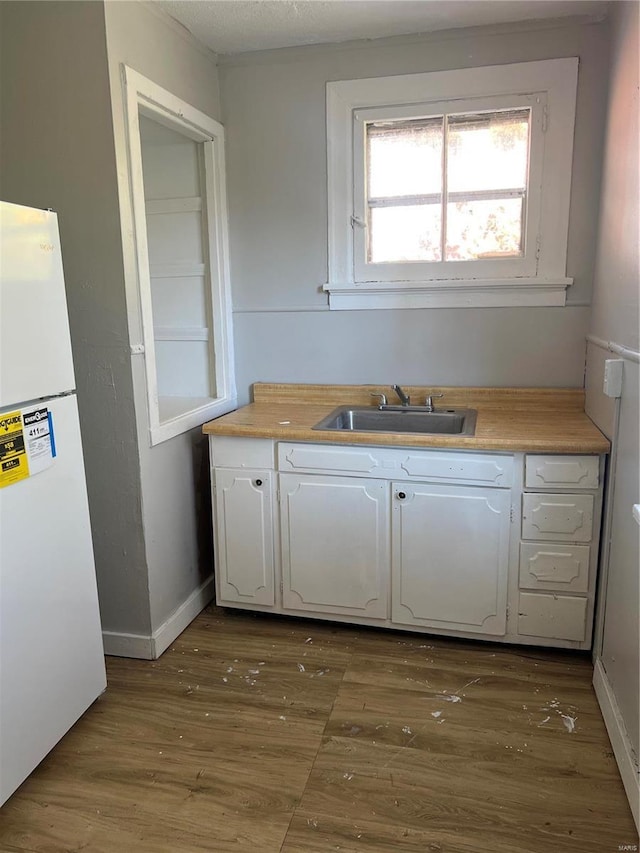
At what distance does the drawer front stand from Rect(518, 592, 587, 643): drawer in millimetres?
456

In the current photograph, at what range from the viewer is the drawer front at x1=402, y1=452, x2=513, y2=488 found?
2.18 meters

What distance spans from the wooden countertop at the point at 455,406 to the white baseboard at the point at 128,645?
0.84 metres

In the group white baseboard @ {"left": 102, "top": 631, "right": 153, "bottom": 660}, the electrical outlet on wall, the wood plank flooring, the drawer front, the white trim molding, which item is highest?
the white trim molding

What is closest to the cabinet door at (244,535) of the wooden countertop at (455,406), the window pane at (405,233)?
the wooden countertop at (455,406)

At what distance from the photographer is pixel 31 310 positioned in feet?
5.40

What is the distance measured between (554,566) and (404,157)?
1.80 metres

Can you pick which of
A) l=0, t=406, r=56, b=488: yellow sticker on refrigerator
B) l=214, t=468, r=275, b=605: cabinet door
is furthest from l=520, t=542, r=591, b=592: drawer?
l=0, t=406, r=56, b=488: yellow sticker on refrigerator

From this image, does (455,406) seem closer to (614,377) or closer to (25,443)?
(614,377)

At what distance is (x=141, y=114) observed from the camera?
2287 mm

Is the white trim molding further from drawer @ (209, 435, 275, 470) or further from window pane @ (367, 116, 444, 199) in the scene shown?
drawer @ (209, 435, 275, 470)

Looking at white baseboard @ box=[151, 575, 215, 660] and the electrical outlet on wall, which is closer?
the electrical outlet on wall

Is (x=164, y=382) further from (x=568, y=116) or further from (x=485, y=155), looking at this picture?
(x=568, y=116)

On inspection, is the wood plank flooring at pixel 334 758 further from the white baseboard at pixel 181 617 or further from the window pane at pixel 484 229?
the window pane at pixel 484 229

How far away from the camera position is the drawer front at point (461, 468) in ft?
7.16
